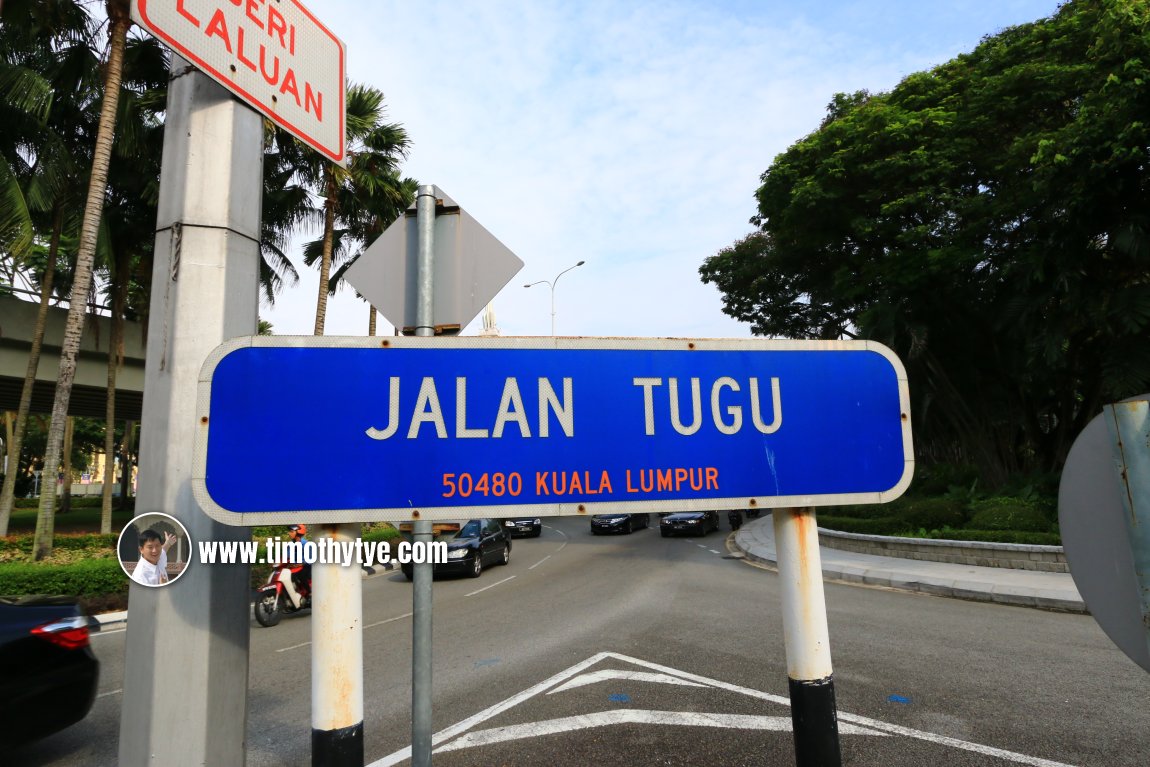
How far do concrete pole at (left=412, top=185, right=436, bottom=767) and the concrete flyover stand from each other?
17.9 metres

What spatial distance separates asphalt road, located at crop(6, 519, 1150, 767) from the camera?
4.39 metres

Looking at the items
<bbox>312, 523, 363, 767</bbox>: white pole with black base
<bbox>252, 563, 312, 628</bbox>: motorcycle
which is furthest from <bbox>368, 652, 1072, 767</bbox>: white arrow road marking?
<bbox>252, 563, 312, 628</bbox>: motorcycle

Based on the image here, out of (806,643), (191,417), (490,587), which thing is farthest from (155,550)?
(490,587)

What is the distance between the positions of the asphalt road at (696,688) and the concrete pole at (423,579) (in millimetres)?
2298

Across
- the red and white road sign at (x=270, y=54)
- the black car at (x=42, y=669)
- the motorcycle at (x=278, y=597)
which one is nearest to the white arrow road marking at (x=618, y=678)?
the black car at (x=42, y=669)

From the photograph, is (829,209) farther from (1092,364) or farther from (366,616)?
(366,616)

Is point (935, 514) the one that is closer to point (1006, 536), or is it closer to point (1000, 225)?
point (1006, 536)

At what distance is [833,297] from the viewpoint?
22.8 m

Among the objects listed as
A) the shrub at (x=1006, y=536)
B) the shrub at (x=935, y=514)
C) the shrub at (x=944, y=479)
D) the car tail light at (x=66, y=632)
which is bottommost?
the shrub at (x=1006, y=536)

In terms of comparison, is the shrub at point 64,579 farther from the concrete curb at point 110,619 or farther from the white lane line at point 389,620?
the white lane line at point 389,620

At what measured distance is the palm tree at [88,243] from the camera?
1227 centimetres

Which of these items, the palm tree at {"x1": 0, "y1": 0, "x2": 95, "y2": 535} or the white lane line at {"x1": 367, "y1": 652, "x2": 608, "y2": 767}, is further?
the palm tree at {"x1": 0, "y1": 0, "x2": 95, "y2": 535}

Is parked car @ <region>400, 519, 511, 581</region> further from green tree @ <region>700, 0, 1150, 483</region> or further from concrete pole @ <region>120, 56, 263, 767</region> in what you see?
green tree @ <region>700, 0, 1150, 483</region>

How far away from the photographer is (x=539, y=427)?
224cm
